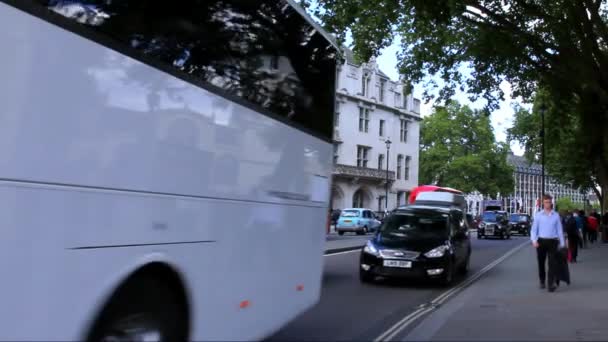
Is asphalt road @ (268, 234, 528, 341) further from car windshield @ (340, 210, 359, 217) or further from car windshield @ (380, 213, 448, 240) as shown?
car windshield @ (340, 210, 359, 217)

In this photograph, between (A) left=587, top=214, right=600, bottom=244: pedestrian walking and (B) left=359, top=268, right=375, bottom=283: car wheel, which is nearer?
(B) left=359, top=268, right=375, bottom=283: car wheel

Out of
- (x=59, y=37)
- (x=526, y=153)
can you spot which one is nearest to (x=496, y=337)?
(x=59, y=37)

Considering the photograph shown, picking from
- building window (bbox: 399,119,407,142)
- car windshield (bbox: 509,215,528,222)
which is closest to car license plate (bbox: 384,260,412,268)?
car windshield (bbox: 509,215,528,222)

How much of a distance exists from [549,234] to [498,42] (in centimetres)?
1015

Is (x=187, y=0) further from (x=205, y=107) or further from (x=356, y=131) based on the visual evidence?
(x=356, y=131)

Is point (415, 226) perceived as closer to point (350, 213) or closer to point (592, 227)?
point (592, 227)

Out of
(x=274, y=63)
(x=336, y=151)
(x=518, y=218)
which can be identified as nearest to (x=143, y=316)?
(x=274, y=63)

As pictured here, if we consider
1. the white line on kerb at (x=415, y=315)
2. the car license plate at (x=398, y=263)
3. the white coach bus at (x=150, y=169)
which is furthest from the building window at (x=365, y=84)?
the white coach bus at (x=150, y=169)

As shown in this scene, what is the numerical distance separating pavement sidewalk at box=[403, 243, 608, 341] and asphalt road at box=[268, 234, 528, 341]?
2.08ft

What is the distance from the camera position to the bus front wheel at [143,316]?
11.2 feet

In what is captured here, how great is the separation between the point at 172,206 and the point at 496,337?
5.00 metres

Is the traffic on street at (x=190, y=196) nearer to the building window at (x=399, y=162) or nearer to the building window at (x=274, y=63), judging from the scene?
the building window at (x=274, y=63)

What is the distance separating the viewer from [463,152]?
84938 mm

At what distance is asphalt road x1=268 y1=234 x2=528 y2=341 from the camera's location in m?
7.81
